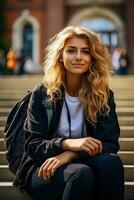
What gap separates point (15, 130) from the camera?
9.75 feet

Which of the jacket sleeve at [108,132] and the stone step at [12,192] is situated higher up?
the jacket sleeve at [108,132]

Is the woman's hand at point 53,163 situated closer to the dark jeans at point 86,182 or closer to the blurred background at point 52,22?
the dark jeans at point 86,182

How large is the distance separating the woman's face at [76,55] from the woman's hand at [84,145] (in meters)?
0.50

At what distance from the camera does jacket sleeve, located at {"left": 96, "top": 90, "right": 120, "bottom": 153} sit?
282 cm

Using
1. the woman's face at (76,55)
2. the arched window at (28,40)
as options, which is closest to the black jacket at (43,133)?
the woman's face at (76,55)

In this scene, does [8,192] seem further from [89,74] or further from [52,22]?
[52,22]

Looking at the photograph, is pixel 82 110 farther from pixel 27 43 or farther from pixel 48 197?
pixel 27 43

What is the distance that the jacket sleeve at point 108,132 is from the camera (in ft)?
9.26

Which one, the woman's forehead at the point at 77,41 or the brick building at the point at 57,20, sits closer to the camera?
the woman's forehead at the point at 77,41

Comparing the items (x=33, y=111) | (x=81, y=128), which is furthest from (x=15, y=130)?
(x=81, y=128)

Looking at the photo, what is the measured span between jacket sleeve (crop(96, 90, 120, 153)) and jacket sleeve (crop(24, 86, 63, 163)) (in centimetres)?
29

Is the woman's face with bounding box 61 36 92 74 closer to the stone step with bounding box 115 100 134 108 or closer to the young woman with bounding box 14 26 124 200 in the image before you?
the young woman with bounding box 14 26 124 200

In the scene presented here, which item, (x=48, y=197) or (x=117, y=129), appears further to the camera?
(x=117, y=129)

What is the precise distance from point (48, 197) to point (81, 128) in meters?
0.53
